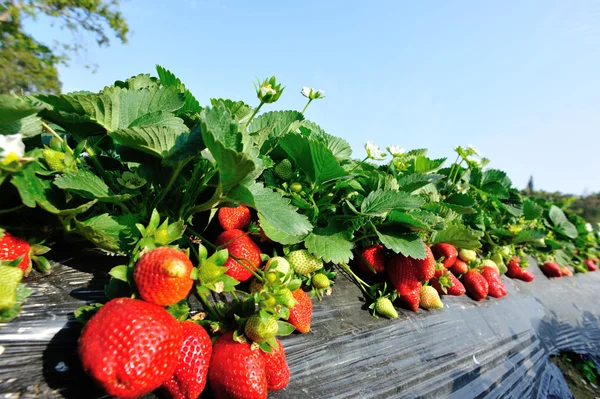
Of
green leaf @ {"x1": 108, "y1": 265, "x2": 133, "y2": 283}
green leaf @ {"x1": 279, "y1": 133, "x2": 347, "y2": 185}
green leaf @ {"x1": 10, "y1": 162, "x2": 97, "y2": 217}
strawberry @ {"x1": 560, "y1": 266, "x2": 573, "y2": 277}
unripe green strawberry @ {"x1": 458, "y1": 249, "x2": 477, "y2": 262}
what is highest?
strawberry @ {"x1": 560, "y1": 266, "x2": 573, "y2": 277}

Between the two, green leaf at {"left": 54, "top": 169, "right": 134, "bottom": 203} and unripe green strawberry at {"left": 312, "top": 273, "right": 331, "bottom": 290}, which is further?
unripe green strawberry at {"left": 312, "top": 273, "right": 331, "bottom": 290}

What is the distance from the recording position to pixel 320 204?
116 centimetres

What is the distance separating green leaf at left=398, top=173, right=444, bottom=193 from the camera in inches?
49.6

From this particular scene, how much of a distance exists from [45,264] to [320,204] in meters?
0.76

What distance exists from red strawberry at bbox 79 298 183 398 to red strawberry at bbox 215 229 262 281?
29cm

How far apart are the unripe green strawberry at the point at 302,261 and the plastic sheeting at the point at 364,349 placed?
6.0 inches

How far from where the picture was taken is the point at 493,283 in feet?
6.79

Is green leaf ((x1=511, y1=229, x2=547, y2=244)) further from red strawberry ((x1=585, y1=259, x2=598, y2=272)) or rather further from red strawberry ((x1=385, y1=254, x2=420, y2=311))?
red strawberry ((x1=585, y1=259, x2=598, y2=272))

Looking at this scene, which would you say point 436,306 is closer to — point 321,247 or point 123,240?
point 321,247

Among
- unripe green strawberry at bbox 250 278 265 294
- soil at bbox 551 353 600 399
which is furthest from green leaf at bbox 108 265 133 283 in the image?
soil at bbox 551 353 600 399

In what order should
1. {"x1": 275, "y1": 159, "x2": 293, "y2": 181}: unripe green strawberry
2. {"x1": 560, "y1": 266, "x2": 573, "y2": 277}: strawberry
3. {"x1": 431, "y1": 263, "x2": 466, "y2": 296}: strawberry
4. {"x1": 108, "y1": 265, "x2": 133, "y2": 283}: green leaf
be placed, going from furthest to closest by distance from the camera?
{"x1": 560, "y1": 266, "x2": 573, "y2": 277}: strawberry → {"x1": 431, "y1": 263, "x2": 466, "y2": 296}: strawberry → {"x1": 275, "y1": 159, "x2": 293, "y2": 181}: unripe green strawberry → {"x1": 108, "y1": 265, "x2": 133, "y2": 283}: green leaf

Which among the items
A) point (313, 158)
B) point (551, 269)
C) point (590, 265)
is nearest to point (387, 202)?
point (313, 158)

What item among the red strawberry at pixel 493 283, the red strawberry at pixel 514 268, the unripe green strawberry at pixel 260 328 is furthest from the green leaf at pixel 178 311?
the red strawberry at pixel 514 268

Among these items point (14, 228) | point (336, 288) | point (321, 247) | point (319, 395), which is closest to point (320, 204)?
point (321, 247)
